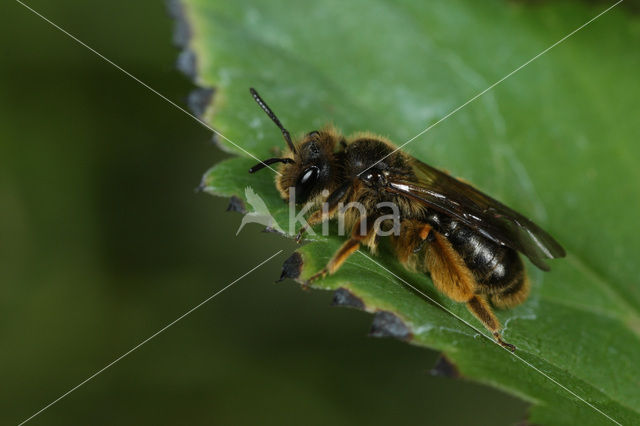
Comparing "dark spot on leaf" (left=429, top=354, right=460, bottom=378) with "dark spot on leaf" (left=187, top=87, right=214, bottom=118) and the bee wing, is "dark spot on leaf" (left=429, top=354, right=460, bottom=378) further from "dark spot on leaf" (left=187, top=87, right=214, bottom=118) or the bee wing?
"dark spot on leaf" (left=187, top=87, right=214, bottom=118)

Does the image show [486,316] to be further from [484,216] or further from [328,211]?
[328,211]

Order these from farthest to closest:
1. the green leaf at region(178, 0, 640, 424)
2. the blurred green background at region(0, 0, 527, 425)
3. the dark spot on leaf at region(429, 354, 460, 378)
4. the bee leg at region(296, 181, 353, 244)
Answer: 1. the blurred green background at region(0, 0, 527, 425)
2. the green leaf at region(178, 0, 640, 424)
3. the bee leg at region(296, 181, 353, 244)
4. the dark spot on leaf at region(429, 354, 460, 378)

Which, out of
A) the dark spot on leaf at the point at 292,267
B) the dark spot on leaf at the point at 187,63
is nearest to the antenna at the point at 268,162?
the dark spot on leaf at the point at 292,267

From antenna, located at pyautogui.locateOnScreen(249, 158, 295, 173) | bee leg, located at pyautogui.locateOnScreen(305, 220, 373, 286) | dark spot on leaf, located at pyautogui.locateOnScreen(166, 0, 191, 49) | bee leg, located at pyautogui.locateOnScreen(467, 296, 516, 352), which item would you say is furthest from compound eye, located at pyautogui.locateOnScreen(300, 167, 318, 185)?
dark spot on leaf, located at pyautogui.locateOnScreen(166, 0, 191, 49)

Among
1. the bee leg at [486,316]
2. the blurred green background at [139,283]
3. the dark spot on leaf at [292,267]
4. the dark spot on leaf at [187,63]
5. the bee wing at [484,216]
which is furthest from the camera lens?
the blurred green background at [139,283]

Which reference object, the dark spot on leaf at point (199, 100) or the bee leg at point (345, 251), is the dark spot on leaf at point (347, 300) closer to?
the bee leg at point (345, 251)

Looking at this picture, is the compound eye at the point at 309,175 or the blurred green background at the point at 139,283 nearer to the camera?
the compound eye at the point at 309,175
